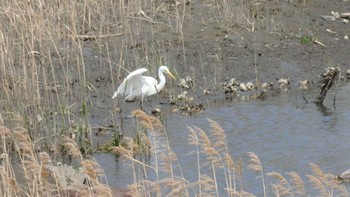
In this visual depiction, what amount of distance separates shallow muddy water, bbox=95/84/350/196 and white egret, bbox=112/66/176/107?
0.37m

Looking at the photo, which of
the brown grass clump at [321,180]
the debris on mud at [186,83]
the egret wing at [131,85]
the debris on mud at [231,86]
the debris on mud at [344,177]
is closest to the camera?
the brown grass clump at [321,180]

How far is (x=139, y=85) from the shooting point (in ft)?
36.1

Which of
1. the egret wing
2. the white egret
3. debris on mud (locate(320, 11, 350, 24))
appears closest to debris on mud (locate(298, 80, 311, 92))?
the white egret

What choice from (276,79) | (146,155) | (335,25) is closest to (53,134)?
(146,155)

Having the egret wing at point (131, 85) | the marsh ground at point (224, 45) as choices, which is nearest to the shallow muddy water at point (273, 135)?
the egret wing at point (131, 85)

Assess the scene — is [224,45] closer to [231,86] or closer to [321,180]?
[231,86]

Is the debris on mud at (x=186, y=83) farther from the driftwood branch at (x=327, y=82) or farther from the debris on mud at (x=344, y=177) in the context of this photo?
the debris on mud at (x=344, y=177)

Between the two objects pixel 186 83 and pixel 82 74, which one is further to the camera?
pixel 186 83

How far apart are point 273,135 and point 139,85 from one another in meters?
1.69

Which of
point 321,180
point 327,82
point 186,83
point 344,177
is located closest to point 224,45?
point 186,83

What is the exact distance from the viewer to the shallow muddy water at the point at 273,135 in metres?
9.00

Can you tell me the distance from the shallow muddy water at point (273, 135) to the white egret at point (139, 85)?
0.37 metres

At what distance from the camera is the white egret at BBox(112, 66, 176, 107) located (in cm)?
1079

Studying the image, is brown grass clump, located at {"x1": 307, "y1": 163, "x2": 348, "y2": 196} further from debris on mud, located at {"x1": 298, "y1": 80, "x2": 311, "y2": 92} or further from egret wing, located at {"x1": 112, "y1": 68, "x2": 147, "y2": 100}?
debris on mud, located at {"x1": 298, "y1": 80, "x2": 311, "y2": 92}
